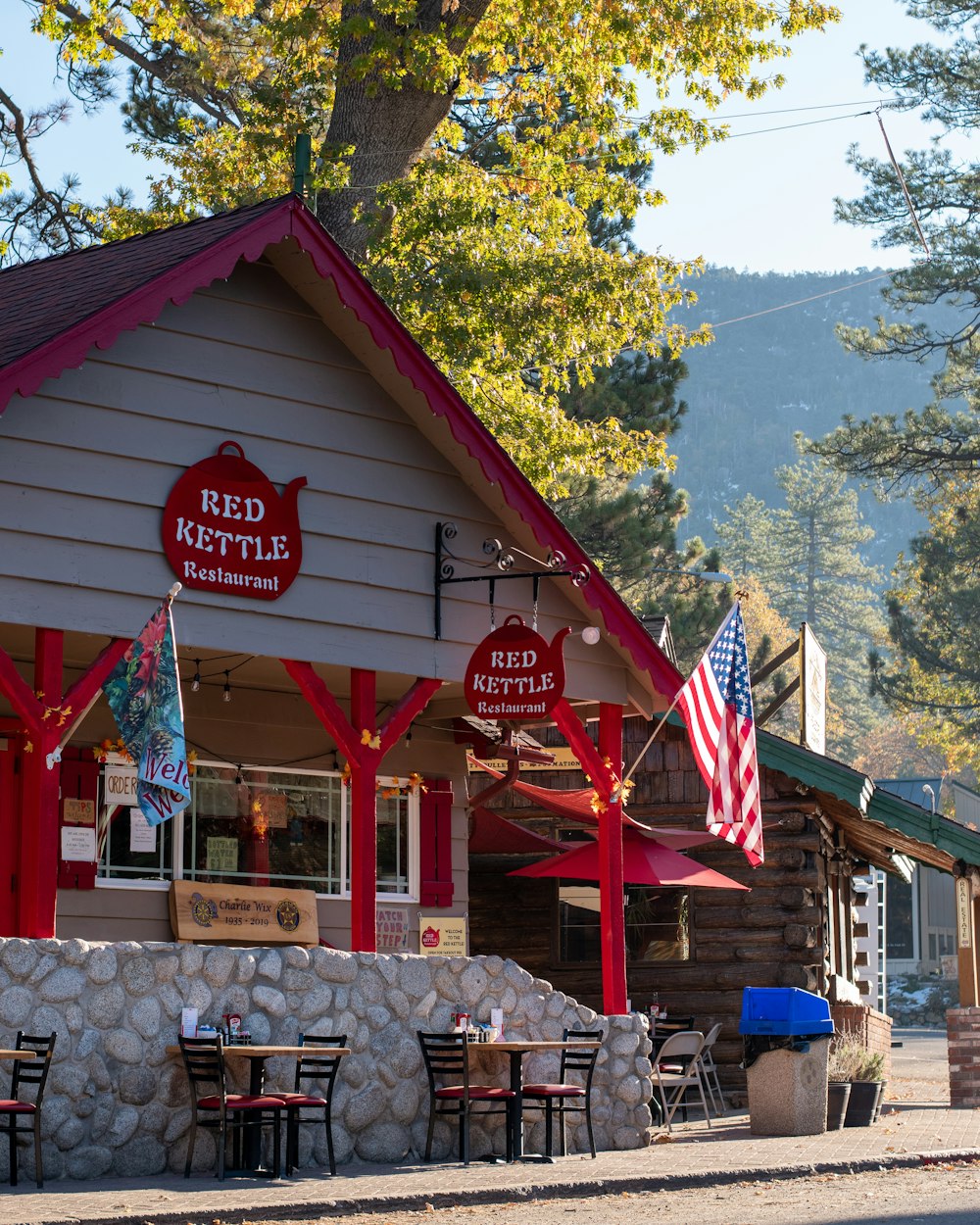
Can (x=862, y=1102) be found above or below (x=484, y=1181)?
below

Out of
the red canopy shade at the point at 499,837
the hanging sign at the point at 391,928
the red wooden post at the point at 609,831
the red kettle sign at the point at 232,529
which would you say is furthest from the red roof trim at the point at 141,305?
the red canopy shade at the point at 499,837

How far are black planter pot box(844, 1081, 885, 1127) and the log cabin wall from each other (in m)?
3.25

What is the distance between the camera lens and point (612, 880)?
1523 cm

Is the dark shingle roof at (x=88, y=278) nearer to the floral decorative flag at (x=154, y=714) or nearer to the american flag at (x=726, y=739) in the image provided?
the floral decorative flag at (x=154, y=714)

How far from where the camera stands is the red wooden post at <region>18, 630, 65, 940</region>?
11.4 metres

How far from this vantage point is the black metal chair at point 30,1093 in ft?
34.4

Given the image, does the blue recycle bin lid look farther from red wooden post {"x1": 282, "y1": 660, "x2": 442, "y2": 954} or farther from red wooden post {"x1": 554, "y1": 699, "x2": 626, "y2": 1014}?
red wooden post {"x1": 282, "y1": 660, "x2": 442, "y2": 954}

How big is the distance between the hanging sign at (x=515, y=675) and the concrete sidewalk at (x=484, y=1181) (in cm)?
326

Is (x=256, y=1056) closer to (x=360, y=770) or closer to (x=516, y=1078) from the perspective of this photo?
(x=516, y=1078)

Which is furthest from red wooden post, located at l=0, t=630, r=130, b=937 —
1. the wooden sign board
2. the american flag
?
the american flag

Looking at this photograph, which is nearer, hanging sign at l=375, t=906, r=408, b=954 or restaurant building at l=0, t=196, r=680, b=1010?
restaurant building at l=0, t=196, r=680, b=1010

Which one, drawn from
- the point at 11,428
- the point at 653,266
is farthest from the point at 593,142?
the point at 11,428

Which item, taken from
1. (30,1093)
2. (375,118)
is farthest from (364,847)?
(375,118)

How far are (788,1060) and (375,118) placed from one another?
1250 centimetres
